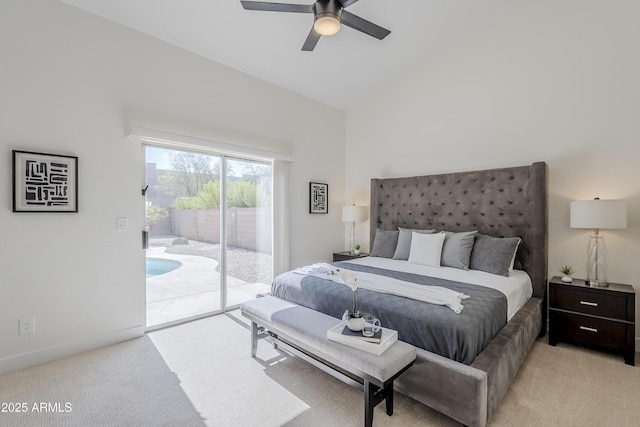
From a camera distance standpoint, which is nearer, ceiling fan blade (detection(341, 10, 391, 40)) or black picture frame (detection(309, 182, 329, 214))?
ceiling fan blade (detection(341, 10, 391, 40))

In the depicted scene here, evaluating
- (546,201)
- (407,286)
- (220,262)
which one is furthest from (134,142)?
(546,201)

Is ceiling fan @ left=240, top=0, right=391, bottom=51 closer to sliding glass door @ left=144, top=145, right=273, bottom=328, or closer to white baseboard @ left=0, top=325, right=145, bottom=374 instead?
sliding glass door @ left=144, top=145, right=273, bottom=328

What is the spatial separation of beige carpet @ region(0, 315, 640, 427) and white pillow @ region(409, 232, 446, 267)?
122 cm

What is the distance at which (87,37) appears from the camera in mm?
2693

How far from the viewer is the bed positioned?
68.1 inches

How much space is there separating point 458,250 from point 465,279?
0.58 metres

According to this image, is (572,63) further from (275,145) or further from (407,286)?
(275,145)

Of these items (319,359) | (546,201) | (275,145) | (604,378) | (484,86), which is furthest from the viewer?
(275,145)

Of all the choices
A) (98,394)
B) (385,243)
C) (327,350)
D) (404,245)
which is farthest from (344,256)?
(98,394)

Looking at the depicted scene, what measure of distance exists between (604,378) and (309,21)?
4.18 meters

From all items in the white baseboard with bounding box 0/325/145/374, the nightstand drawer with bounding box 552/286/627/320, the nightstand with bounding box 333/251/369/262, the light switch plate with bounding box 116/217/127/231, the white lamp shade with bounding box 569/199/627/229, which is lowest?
the white baseboard with bounding box 0/325/145/374

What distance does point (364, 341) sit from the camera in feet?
5.67

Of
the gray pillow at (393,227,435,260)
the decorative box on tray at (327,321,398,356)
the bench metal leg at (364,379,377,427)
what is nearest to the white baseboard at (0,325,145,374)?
the decorative box on tray at (327,321,398,356)

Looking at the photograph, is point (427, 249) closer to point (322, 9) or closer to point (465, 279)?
point (465, 279)
